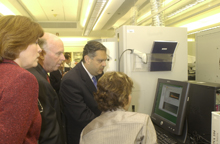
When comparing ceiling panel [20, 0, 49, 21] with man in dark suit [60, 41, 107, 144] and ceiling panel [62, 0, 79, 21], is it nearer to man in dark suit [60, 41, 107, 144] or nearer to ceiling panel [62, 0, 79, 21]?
ceiling panel [62, 0, 79, 21]

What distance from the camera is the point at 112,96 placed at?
3.22ft

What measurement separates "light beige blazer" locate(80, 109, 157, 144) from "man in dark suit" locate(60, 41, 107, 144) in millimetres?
491

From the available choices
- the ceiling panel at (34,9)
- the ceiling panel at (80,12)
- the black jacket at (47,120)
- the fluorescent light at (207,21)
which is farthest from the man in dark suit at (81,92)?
the ceiling panel at (34,9)

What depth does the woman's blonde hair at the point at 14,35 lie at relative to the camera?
2.18 ft

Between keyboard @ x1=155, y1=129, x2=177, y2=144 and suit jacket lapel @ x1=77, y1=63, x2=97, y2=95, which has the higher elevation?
suit jacket lapel @ x1=77, y1=63, x2=97, y2=95

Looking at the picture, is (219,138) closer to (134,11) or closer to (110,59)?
(110,59)

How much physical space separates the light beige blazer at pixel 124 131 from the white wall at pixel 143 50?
842mm

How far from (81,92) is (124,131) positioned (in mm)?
677

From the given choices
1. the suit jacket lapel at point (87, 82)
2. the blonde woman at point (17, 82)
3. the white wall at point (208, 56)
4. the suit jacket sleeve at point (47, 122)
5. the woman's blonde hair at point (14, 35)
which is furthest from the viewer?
the white wall at point (208, 56)

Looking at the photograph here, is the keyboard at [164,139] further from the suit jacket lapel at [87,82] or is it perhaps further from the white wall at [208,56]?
the white wall at [208,56]

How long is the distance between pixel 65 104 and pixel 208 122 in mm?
1042

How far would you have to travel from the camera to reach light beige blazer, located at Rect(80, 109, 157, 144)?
83cm

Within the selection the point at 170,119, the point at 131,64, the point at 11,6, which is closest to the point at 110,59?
the point at 131,64

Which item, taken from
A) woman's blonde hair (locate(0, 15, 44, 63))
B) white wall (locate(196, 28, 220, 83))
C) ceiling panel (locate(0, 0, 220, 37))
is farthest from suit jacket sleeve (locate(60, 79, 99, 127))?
ceiling panel (locate(0, 0, 220, 37))
